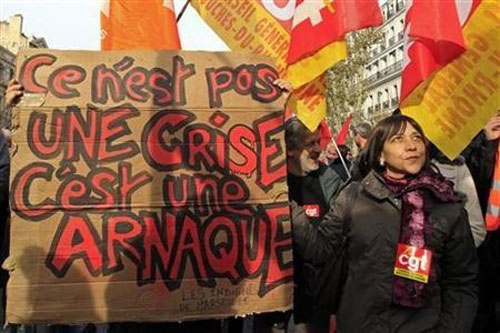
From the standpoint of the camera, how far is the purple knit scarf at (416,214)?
2.36 meters

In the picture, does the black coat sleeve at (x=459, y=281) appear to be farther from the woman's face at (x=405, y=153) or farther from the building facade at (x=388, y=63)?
the building facade at (x=388, y=63)

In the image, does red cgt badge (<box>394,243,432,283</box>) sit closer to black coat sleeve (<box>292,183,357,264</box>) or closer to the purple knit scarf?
the purple knit scarf

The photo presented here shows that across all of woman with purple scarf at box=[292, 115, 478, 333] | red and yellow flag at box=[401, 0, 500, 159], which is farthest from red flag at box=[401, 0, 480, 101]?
woman with purple scarf at box=[292, 115, 478, 333]

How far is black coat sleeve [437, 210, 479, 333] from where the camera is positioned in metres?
2.40

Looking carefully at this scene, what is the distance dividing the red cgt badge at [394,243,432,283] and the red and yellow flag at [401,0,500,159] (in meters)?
1.20

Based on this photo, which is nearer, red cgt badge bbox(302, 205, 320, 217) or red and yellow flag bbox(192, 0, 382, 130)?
red cgt badge bbox(302, 205, 320, 217)

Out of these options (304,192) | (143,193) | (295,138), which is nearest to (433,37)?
(295,138)

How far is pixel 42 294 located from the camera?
8.44ft

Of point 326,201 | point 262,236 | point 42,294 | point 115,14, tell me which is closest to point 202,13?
point 115,14

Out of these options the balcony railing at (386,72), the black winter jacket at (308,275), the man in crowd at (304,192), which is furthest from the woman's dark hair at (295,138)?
the balcony railing at (386,72)

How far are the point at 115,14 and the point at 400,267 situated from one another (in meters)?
3.26

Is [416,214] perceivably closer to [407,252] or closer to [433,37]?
[407,252]

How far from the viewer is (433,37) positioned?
12.2 ft

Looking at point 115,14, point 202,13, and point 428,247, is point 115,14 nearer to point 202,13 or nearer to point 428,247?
point 202,13
